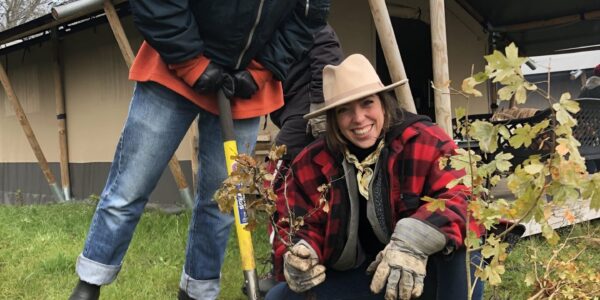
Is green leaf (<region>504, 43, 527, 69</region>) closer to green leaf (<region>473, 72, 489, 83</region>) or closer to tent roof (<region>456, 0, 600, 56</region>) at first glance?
green leaf (<region>473, 72, 489, 83</region>)

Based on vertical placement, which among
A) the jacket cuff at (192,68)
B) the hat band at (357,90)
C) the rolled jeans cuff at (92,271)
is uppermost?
the jacket cuff at (192,68)

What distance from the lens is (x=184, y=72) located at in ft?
7.49

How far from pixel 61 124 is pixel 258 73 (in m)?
7.49

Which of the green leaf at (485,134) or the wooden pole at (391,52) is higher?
the wooden pole at (391,52)

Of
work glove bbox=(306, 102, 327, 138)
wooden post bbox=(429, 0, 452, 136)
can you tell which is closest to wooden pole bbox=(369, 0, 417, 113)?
wooden post bbox=(429, 0, 452, 136)

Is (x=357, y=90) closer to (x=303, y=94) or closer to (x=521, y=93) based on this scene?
(x=521, y=93)

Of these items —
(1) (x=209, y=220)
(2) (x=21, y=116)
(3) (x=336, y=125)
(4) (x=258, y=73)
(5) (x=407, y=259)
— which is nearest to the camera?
(5) (x=407, y=259)

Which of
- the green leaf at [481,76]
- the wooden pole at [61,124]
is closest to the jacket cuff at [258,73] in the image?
the green leaf at [481,76]

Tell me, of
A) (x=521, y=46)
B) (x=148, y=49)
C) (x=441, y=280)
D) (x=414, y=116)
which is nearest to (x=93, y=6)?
(x=148, y=49)

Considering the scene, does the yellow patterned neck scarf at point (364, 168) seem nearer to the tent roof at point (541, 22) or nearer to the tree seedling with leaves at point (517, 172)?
the tree seedling with leaves at point (517, 172)

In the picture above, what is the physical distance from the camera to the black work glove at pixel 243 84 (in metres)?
2.42

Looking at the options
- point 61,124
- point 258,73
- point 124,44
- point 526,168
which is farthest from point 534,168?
point 61,124

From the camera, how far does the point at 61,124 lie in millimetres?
9172

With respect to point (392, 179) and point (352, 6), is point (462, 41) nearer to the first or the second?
point (352, 6)
